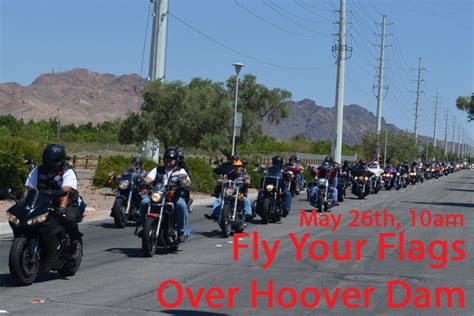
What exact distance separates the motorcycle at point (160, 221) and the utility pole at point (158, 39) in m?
24.1

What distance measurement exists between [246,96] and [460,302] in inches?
3646

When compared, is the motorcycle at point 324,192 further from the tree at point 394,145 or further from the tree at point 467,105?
the tree at point 394,145

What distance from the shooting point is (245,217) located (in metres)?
18.6

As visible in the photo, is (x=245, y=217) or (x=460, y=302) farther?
(x=245, y=217)

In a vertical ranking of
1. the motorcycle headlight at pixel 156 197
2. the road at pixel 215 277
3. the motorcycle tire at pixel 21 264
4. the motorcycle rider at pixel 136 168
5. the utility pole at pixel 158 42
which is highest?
the utility pole at pixel 158 42

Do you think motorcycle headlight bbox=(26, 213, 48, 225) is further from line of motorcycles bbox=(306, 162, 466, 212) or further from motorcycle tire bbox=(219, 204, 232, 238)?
line of motorcycles bbox=(306, 162, 466, 212)

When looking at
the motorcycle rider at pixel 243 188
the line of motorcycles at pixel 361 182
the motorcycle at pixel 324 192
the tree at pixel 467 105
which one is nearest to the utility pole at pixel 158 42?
the line of motorcycles at pixel 361 182

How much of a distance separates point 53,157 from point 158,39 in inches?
1072

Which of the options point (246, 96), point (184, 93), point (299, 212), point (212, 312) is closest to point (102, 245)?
point (212, 312)

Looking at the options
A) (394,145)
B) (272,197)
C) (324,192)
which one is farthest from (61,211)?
(394,145)

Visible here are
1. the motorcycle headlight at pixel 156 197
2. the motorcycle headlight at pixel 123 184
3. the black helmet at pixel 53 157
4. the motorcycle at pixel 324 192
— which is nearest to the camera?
the black helmet at pixel 53 157

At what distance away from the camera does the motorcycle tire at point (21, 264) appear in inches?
413

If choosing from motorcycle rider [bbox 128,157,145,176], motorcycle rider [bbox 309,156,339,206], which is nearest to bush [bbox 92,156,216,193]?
motorcycle rider [bbox 309,156,339,206]

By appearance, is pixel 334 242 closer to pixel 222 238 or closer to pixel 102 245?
pixel 222 238
